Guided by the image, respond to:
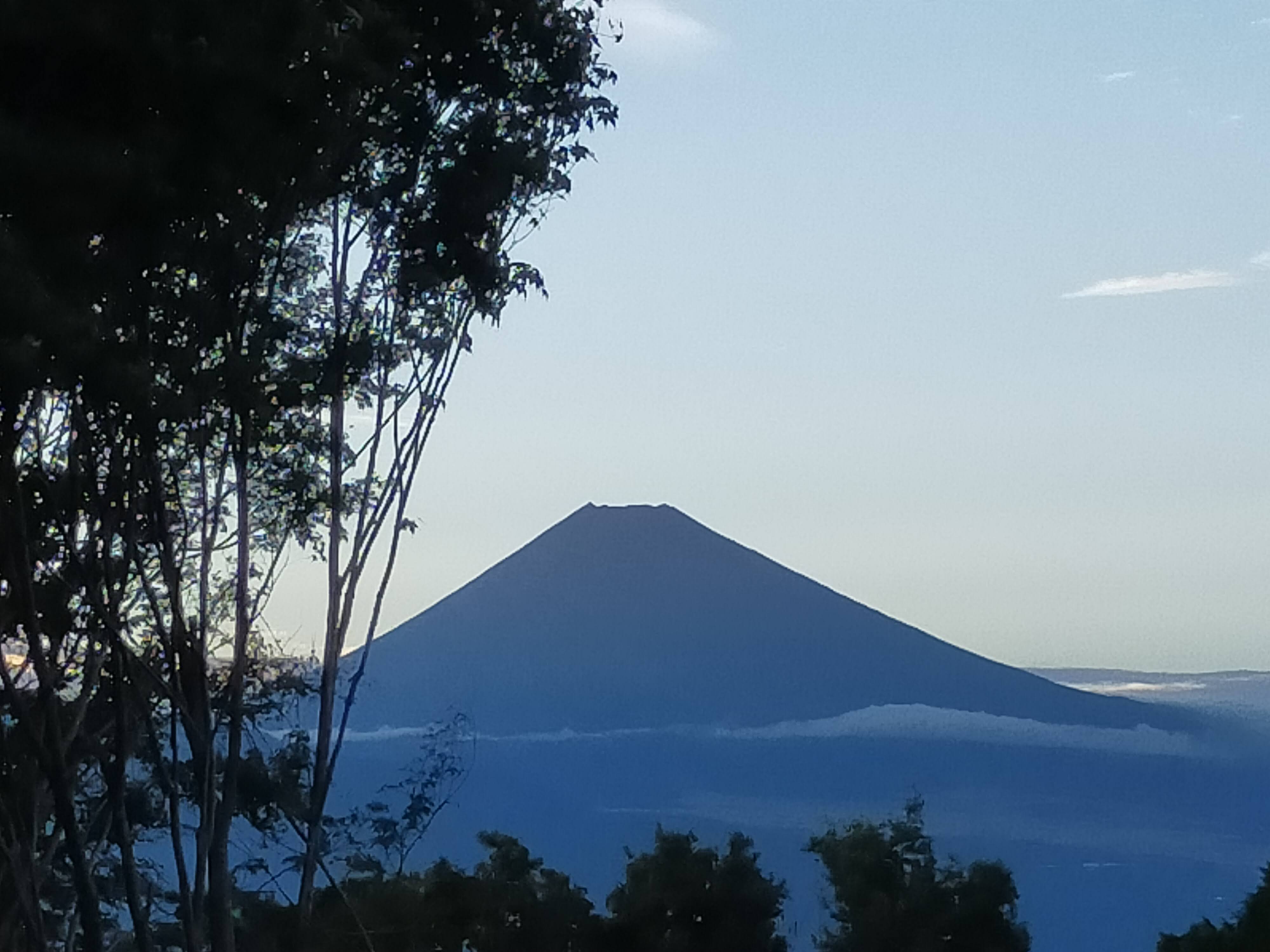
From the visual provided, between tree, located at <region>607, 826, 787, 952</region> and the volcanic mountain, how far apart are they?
37833mm

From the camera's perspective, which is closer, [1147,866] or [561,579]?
[1147,866]

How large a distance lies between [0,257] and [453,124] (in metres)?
4.08

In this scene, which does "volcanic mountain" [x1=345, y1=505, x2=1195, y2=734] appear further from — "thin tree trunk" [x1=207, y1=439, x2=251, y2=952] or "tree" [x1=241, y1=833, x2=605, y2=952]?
"thin tree trunk" [x1=207, y1=439, x2=251, y2=952]

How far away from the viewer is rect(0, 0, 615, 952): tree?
299 inches

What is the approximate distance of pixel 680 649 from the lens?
69000mm

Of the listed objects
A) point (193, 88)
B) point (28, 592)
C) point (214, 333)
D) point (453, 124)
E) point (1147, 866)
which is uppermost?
point (453, 124)

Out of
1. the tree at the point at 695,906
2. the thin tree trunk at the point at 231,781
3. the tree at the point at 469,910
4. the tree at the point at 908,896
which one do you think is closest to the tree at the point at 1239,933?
the tree at the point at 908,896

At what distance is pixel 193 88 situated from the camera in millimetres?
7758

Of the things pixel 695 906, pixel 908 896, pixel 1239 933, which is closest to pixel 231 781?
pixel 1239 933

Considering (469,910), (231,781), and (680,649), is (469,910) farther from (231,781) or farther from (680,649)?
(680,649)

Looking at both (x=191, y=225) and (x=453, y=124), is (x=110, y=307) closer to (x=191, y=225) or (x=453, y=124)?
(x=191, y=225)

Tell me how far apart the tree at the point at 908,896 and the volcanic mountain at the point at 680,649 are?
3729cm

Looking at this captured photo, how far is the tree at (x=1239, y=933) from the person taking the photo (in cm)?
1460

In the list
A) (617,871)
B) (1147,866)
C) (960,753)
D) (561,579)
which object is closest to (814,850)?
(617,871)
